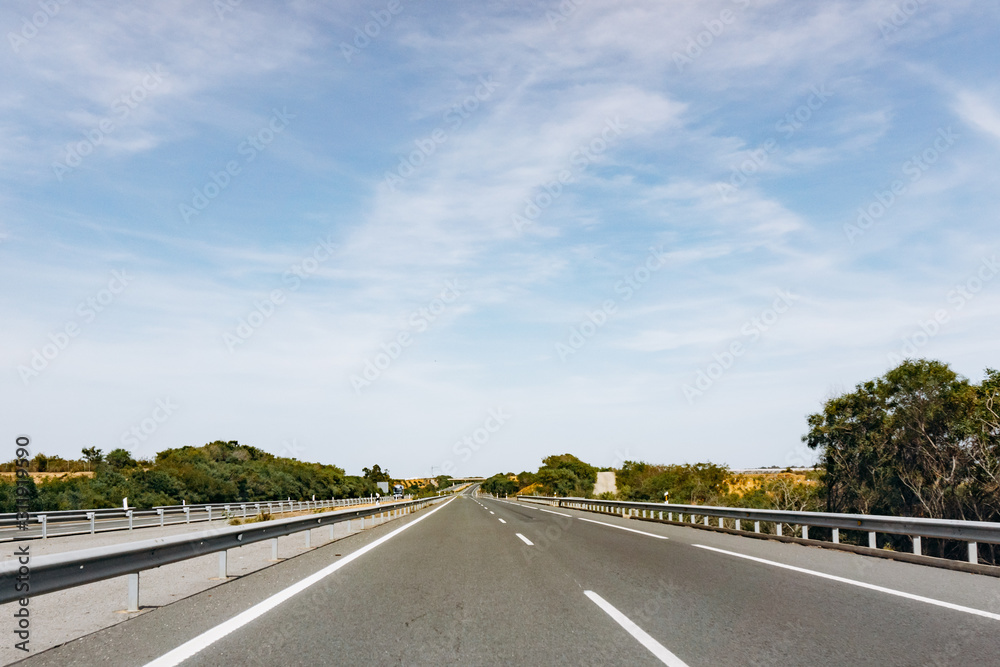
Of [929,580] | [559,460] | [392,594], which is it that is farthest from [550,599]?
[559,460]

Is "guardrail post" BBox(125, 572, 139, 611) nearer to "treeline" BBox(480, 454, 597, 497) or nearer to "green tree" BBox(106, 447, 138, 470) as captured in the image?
"green tree" BBox(106, 447, 138, 470)

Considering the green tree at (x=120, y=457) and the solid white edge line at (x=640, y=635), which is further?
the green tree at (x=120, y=457)

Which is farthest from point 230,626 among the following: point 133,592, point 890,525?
point 890,525

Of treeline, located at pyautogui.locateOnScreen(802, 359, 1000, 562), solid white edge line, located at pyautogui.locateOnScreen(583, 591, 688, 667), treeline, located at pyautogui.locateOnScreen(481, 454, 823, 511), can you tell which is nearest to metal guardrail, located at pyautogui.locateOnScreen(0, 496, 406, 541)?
solid white edge line, located at pyautogui.locateOnScreen(583, 591, 688, 667)

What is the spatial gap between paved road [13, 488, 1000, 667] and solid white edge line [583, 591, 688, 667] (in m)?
0.02

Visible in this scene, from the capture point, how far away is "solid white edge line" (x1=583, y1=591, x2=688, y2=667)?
491 cm

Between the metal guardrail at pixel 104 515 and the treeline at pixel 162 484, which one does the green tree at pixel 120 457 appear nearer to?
the treeline at pixel 162 484

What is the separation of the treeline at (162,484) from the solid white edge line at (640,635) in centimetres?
2423

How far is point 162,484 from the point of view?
5478cm

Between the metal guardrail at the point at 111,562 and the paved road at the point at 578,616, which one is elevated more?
the metal guardrail at the point at 111,562

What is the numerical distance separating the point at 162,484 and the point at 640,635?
57235mm

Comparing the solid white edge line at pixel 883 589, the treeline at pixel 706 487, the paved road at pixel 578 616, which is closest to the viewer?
the paved road at pixel 578 616

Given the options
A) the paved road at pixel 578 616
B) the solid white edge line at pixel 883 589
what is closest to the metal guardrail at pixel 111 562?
the paved road at pixel 578 616

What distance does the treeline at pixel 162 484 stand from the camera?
41.9 metres
